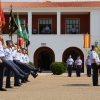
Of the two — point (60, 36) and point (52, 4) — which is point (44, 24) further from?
point (60, 36)

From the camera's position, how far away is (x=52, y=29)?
42.6 m

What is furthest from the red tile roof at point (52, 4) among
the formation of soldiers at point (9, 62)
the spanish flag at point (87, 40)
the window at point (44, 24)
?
the formation of soldiers at point (9, 62)

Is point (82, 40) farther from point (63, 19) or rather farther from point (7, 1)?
point (7, 1)

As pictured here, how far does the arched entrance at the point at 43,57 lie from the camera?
4209 cm

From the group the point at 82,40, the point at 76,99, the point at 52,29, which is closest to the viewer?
the point at 76,99

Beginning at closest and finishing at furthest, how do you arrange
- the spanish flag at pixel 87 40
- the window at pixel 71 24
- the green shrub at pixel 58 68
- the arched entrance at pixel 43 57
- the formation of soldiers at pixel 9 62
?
the formation of soldiers at pixel 9 62 → the green shrub at pixel 58 68 → the spanish flag at pixel 87 40 → the arched entrance at pixel 43 57 → the window at pixel 71 24

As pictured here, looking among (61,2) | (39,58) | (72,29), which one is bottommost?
(39,58)

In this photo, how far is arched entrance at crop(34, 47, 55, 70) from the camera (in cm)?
4209

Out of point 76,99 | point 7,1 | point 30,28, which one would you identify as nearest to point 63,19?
point 30,28

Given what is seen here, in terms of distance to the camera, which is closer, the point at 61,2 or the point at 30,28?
the point at 30,28

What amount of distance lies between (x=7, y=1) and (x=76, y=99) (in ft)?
120

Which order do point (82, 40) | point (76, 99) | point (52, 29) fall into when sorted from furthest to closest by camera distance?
1. point (52, 29)
2. point (82, 40)
3. point (76, 99)

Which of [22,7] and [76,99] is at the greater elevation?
[22,7]

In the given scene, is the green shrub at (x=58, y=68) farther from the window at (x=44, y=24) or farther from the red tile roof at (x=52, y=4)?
the window at (x=44, y=24)
